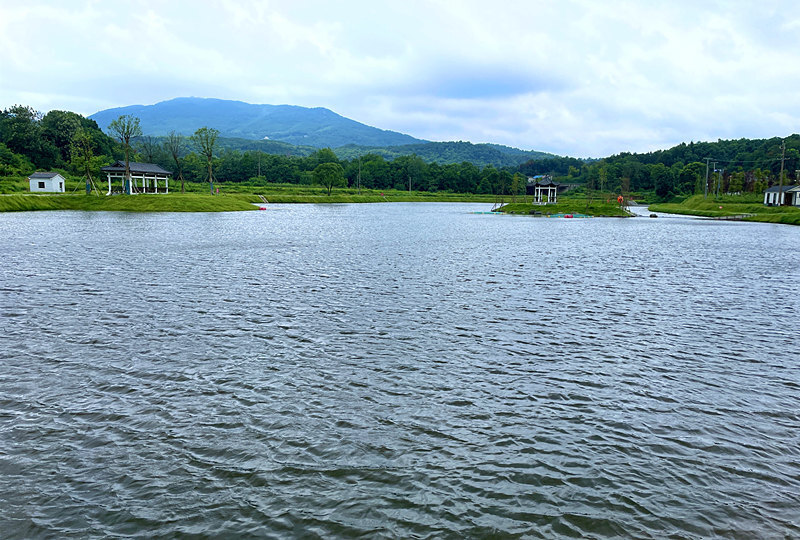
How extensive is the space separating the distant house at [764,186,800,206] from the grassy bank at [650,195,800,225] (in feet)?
8.62

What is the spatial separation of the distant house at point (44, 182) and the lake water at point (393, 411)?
326ft

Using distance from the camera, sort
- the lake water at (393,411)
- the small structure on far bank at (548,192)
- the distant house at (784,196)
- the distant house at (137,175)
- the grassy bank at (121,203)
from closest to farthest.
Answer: the lake water at (393,411)
the grassy bank at (121,203)
the distant house at (137,175)
the distant house at (784,196)
the small structure on far bank at (548,192)

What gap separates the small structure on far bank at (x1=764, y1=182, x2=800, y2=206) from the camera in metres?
106

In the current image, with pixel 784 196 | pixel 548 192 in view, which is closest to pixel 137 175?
pixel 548 192

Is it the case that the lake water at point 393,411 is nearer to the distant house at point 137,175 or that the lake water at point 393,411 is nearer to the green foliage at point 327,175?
the distant house at point 137,175

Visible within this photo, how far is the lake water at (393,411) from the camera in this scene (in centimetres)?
777

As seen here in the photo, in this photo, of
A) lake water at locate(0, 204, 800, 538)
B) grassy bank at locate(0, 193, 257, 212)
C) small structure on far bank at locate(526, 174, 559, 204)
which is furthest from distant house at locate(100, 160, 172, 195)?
lake water at locate(0, 204, 800, 538)

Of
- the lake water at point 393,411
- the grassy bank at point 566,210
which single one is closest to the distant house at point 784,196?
the grassy bank at point 566,210

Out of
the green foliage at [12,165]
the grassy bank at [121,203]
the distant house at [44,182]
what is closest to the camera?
the grassy bank at [121,203]

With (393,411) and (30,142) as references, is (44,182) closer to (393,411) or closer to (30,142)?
(30,142)

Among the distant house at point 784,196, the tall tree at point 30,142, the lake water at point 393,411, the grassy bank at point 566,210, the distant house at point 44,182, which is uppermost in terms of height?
the tall tree at point 30,142

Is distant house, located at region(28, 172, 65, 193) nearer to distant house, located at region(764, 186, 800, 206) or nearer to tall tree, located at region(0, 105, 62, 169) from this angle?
tall tree, located at region(0, 105, 62, 169)

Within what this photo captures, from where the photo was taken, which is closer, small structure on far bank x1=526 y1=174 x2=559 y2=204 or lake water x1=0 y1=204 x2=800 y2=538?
lake water x1=0 y1=204 x2=800 y2=538

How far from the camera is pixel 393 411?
1113 centimetres
